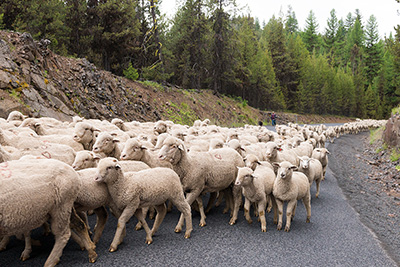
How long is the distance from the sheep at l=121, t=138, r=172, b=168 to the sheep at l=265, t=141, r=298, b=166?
3272 millimetres

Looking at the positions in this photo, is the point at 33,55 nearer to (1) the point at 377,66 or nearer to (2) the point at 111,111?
(2) the point at 111,111

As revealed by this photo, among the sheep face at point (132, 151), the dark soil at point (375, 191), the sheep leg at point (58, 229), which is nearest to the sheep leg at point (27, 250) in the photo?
the sheep leg at point (58, 229)

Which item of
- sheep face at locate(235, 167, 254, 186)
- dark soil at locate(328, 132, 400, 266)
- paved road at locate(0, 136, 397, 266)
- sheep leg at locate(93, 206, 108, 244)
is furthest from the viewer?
dark soil at locate(328, 132, 400, 266)

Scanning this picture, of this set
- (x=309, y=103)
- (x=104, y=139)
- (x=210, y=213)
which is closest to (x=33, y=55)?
(x=104, y=139)

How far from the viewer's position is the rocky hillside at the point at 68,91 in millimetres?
13406

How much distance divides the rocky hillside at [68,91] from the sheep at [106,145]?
26.8 ft

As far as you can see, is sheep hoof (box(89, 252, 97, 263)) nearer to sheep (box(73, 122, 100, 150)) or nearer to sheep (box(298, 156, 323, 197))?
sheep (box(73, 122, 100, 150))

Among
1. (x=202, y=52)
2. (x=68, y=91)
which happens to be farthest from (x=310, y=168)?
(x=202, y=52)

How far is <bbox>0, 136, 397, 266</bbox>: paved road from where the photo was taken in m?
4.52

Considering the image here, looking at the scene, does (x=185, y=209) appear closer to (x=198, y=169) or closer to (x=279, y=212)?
(x=198, y=169)

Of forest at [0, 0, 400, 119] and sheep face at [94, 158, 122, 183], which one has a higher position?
forest at [0, 0, 400, 119]

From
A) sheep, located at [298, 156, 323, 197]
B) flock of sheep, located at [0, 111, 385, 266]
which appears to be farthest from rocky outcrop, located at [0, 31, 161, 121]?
sheep, located at [298, 156, 323, 197]

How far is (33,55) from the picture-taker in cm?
1575

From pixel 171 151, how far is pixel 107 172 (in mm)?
1585
